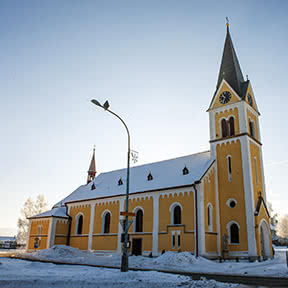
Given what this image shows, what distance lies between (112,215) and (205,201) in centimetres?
1250

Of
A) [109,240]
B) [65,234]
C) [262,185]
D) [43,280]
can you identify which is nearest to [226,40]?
[262,185]

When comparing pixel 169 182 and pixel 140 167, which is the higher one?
pixel 140 167

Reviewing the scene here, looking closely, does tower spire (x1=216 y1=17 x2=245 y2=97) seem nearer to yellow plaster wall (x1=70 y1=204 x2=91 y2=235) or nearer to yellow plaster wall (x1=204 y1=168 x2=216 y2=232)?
yellow plaster wall (x1=204 y1=168 x2=216 y2=232)

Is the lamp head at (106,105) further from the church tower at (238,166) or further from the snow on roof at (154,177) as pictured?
the church tower at (238,166)

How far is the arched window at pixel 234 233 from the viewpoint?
27978 millimetres

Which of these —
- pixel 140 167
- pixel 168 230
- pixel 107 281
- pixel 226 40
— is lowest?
pixel 107 281

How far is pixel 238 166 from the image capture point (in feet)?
97.7

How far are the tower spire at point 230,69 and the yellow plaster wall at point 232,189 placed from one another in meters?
6.39

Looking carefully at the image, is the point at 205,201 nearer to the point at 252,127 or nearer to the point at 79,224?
the point at 252,127

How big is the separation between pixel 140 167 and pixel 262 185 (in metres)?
16.1

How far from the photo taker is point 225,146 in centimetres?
3139

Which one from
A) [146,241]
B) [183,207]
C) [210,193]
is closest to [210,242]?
[183,207]

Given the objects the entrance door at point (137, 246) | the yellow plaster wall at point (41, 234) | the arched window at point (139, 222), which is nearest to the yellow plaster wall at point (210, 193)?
the entrance door at point (137, 246)

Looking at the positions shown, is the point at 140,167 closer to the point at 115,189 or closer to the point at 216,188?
the point at 115,189
